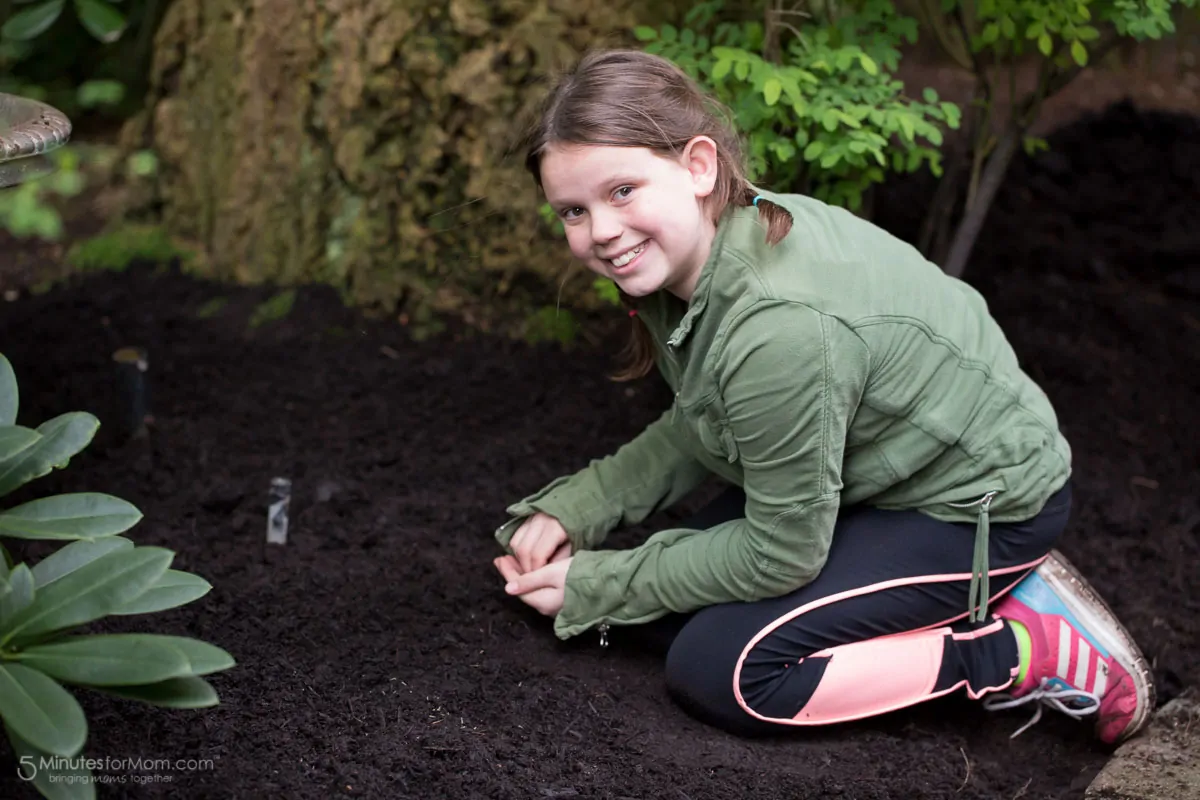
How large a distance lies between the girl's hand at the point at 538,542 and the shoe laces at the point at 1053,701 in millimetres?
874

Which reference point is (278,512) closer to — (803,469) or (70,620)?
(70,620)

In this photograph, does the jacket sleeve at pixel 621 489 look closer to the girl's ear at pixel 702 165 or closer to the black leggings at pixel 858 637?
the black leggings at pixel 858 637

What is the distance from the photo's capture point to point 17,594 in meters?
1.55

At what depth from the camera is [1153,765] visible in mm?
2100

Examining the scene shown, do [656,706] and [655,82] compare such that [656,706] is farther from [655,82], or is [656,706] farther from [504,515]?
[655,82]

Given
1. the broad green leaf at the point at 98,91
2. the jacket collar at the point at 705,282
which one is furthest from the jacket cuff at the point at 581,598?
the broad green leaf at the point at 98,91

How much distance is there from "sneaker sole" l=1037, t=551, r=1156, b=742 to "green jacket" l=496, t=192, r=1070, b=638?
0.23 metres

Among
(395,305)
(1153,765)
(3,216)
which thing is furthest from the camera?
(3,216)

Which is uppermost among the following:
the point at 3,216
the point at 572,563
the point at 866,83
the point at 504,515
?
the point at 866,83

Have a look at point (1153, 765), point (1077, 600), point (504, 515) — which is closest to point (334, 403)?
point (504, 515)

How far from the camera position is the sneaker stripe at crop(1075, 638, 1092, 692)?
2.23 meters

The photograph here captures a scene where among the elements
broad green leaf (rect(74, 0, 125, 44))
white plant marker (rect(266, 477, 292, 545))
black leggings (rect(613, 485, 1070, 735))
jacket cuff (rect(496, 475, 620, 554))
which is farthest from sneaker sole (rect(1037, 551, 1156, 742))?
broad green leaf (rect(74, 0, 125, 44))

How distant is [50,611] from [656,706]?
1072 millimetres

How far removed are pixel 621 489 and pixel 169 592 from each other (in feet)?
3.36
